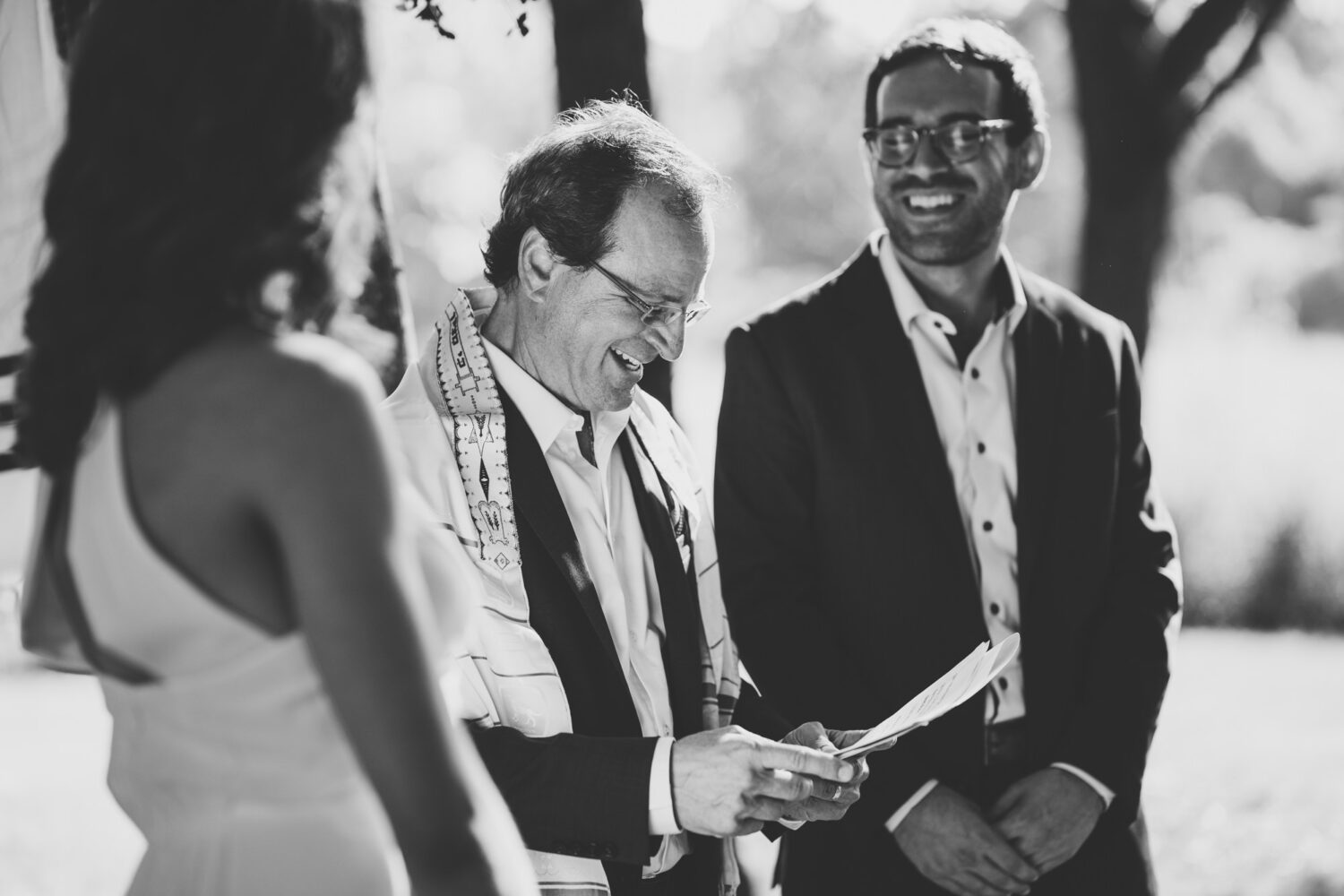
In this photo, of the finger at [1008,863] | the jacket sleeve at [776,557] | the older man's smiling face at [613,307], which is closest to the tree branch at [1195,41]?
the jacket sleeve at [776,557]

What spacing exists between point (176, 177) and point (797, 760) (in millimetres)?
1365

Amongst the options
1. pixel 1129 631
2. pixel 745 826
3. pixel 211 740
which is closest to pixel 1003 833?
pixel 1129 631

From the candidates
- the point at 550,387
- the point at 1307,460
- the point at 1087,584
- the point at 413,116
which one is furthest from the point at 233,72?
the point at 413,116

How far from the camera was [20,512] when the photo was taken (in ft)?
9.25

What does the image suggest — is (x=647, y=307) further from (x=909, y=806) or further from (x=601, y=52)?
(x=601, y=52)

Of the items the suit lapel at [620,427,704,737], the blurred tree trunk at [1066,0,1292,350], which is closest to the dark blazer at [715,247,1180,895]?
the suit lapel at [620,427,704,737]

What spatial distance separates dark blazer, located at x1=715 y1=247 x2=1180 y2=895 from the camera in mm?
3025

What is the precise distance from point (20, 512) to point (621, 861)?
1412 millimetres

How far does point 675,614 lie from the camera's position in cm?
261

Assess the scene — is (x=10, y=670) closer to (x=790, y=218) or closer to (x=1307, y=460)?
(x=1307, y=460)

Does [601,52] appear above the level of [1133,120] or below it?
above

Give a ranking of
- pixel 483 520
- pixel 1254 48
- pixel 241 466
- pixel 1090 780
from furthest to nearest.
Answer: pixel 1254 48 → pixel 1090 780 → pixel 483 520 → pixel 241 466

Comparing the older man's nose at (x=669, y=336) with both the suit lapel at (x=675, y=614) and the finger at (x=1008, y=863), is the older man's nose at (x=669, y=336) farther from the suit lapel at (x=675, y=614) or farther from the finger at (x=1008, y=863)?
the finger at (x=1008, y=863)

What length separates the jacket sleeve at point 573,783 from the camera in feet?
7.50
